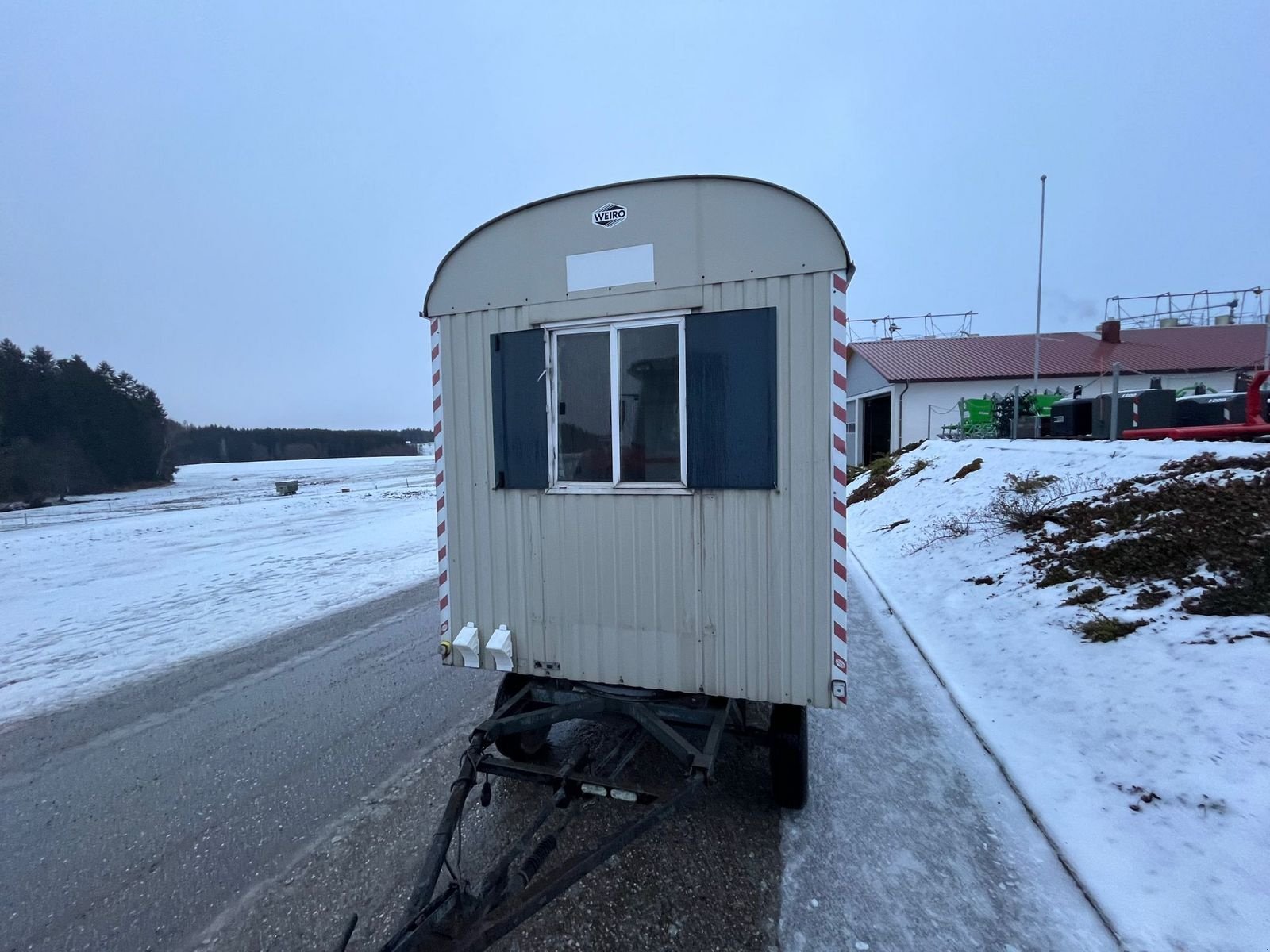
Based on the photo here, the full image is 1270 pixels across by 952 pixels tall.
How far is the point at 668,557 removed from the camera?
302 cm

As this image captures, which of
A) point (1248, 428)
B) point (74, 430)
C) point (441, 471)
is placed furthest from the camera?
point (74, 430)

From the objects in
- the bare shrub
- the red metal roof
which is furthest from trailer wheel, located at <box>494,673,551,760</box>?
the red metal roof

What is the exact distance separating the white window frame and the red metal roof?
2148 cm

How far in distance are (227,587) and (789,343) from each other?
9867 mm

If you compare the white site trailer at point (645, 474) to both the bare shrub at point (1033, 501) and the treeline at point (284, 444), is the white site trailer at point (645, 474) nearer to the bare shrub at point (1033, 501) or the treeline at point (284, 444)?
the bare shrub at point (1033, 501)

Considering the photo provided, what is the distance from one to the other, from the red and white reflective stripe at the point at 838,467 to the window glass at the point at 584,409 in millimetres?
1140

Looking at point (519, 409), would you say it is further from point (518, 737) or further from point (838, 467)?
point (518, 737)

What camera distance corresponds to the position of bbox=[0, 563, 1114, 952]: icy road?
2.55m

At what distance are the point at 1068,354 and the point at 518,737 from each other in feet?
95.5

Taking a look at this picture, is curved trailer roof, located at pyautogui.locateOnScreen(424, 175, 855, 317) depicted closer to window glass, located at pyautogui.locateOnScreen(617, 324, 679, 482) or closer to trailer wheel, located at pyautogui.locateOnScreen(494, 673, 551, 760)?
window glass, located at pyautogui.locateOnScreen(617, 324, 679, 482)

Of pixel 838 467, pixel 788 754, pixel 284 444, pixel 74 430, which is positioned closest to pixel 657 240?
pixel 838 467

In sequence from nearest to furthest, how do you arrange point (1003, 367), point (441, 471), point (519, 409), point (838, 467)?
point (838, 467)
point (519, 409)
point (441, 471)
point (1003, 367)

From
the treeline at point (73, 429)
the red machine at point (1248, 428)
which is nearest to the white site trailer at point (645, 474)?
the red machine at point (1248, 428)

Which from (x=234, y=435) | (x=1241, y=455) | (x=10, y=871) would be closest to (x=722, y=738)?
(x=10, y=871)
